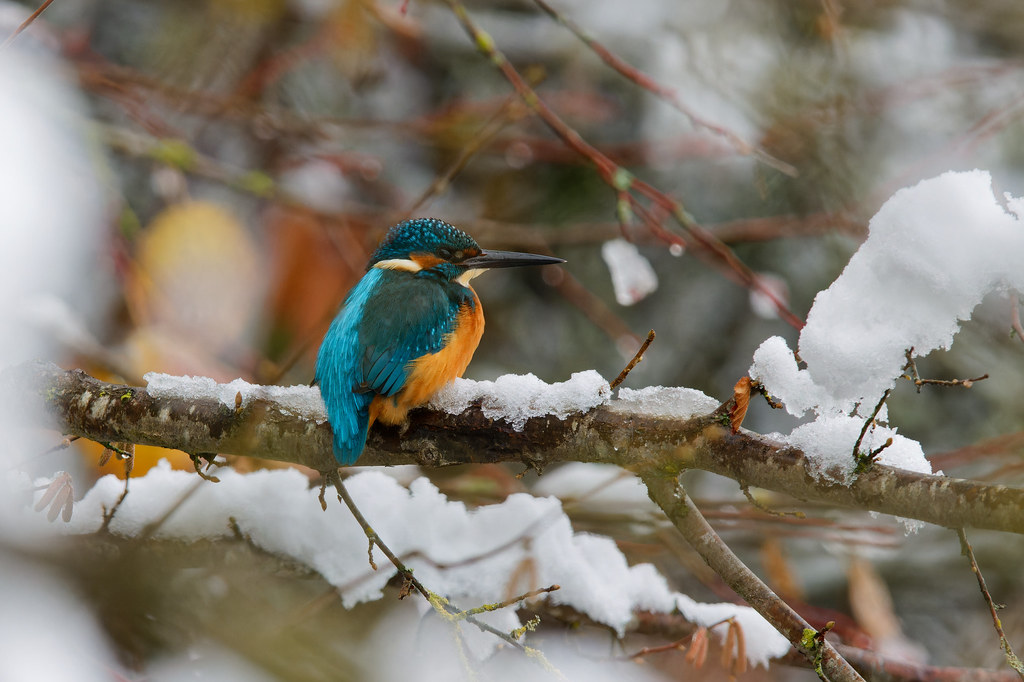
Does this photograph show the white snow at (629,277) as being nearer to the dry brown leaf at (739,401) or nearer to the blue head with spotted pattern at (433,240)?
the blue head with spotted pattern at (433,240)

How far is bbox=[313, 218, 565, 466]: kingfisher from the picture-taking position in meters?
1.80

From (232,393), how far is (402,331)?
1.43ft

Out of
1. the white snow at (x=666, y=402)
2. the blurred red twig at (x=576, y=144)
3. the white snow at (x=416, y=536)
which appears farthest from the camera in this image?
the blurred red twig at (x=576, y=144)

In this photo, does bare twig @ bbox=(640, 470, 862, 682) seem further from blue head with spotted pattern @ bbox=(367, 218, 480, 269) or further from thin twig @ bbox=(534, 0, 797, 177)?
blue head with spotted pattern @ bbox=(367, 218, 480, 269)

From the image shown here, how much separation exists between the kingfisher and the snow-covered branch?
8 cm

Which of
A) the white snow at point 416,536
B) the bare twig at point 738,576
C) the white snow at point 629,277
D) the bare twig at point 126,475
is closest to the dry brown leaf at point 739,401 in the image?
the bare twig at point 738,576

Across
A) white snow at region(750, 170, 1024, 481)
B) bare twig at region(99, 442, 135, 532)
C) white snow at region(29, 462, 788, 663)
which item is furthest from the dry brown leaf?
bare twig at region(99, 442, 135, 532)

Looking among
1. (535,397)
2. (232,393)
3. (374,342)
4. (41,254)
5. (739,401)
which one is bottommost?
(41,254)

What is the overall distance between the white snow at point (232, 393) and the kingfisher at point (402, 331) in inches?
2.7

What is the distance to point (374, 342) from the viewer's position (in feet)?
6.47

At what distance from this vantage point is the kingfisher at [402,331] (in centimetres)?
180

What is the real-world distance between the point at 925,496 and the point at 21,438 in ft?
6.86

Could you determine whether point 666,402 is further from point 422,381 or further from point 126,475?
point 126,475

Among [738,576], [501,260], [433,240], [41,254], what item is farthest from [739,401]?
[41,254]
